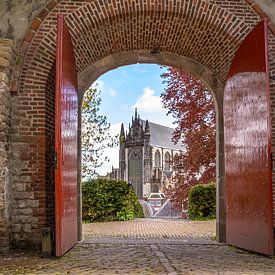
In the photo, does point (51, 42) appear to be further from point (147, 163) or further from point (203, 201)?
point (147, 163)

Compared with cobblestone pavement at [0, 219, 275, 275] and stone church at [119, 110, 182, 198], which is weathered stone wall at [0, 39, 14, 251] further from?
stone church at [119, 110, 182, 198]

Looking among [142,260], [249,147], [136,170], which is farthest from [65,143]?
[136,170]

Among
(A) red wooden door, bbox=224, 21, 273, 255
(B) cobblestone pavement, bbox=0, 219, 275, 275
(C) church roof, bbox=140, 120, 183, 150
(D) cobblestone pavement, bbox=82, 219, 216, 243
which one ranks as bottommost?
(D) cobblestone pavement, bbox=82, 219, 216, 243

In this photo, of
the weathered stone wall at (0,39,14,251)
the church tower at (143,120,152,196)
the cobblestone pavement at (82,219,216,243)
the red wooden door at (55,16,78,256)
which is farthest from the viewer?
the church tower at (143,120,152,196)

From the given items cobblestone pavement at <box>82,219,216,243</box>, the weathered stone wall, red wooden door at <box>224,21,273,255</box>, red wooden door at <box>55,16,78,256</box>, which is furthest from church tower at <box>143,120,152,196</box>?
the weathered stone wall

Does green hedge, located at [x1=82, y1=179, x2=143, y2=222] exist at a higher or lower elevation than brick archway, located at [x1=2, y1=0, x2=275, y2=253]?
lower

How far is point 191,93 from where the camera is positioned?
54.9 feet

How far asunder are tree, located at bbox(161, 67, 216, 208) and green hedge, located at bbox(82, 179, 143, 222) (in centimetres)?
292

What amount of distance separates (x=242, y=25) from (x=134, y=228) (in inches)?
240

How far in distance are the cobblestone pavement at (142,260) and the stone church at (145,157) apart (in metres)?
59.2

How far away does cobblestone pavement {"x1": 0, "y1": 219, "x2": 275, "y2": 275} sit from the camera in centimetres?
570

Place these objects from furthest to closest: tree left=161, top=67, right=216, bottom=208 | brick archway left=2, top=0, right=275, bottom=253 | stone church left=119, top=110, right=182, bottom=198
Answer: stone church left=119, top=110, right=182, bottom=198
tree left=161, top=67, right=216, bottom=208
brick archway left=2, top=0, right=275, bottom=253

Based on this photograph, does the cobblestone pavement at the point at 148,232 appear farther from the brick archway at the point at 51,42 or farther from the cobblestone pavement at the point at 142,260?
the brick archway at the point at 51,42

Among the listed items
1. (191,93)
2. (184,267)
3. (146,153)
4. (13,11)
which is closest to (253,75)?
(184,267)
